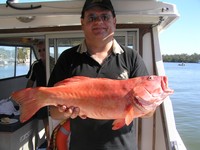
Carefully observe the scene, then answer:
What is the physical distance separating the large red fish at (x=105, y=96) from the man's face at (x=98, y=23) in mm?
416

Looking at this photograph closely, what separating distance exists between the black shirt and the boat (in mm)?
758

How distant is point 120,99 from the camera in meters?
2.20

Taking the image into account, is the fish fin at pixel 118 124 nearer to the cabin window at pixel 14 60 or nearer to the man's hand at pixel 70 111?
the man's hand at pixel 70 111

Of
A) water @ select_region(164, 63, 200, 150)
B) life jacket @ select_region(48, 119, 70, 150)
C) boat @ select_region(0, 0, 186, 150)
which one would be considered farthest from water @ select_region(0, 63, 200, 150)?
life jacket @ select_region(48, 119, 70, 150)

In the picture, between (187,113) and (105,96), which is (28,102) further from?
(187,113)

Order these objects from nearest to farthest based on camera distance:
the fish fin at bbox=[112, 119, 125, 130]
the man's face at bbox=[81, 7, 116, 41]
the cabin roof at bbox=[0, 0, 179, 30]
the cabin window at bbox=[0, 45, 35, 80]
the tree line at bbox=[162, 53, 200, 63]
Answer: the fish fin at bbox=[112, 119, 125, 130], the man's face at bbox=[81, 7, 116, 41], the cabin roof at bbox=[0, 0, 179, 30], the cabin window at bbox=[0, 45, 35, 80], the tree line at bbox=[162, 53, 200, 63]

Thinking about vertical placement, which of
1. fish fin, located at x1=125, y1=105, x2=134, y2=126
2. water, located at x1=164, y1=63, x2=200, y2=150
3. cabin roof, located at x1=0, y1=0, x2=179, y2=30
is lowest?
water, located at x1=164, y1=63, x2=200, y2=150

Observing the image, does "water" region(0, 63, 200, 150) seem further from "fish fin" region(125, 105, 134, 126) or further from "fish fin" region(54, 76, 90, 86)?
"fish fin" region(125, 105, 134, 126)

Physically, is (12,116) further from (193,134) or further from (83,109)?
(193,134)

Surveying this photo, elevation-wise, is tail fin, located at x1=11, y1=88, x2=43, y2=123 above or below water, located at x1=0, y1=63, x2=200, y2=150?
above

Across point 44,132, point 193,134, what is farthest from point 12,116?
point 193,134

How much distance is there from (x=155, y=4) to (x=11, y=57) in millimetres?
5770

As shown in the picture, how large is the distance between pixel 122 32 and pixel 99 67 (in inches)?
86.2

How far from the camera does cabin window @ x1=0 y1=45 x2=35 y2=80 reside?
24.6 ft
